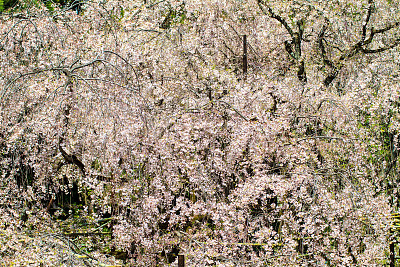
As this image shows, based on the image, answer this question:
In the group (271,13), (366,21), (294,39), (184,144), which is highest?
(271,13)

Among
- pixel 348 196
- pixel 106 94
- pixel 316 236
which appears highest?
pixel 106 94

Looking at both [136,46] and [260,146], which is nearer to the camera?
[260,146]

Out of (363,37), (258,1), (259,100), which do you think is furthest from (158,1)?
(363,37)

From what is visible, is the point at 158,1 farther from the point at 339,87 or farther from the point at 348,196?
the point at 348,196

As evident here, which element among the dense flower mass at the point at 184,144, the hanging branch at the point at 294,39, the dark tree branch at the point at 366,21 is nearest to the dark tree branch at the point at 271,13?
the hanging branch at the point at 294,39

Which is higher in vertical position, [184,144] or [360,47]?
[360,47]

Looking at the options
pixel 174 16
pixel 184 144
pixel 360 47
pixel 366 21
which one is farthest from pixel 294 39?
pixel 184 144

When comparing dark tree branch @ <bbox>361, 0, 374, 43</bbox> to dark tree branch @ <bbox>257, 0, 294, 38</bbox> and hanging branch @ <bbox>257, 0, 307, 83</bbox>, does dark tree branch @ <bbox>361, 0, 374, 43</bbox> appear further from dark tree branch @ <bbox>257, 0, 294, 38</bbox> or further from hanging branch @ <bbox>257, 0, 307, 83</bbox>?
dark tree branch @ <bbox>257, 0, 294, 38</bbox>

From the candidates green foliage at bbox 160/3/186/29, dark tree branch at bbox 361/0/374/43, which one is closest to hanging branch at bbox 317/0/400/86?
dark tree branch at bbox 361/0/374/43

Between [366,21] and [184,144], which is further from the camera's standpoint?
[366,21]

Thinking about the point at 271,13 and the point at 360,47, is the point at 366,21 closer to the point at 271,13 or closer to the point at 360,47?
the point at 360,47

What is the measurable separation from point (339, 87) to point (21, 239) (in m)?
7.38

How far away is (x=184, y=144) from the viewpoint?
5.61m

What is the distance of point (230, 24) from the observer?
9.19 metres
